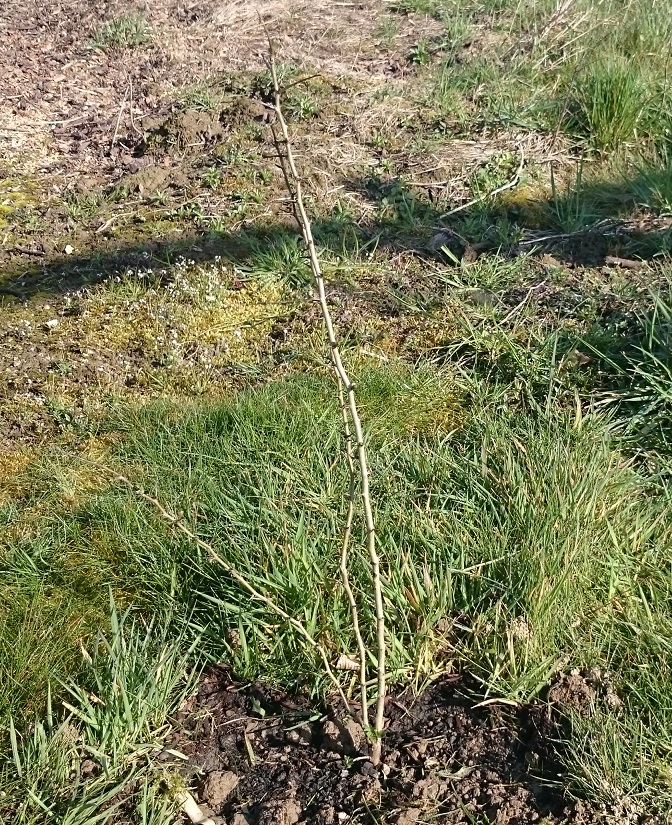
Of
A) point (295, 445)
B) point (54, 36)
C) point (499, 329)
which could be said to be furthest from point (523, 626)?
point (54, 36)

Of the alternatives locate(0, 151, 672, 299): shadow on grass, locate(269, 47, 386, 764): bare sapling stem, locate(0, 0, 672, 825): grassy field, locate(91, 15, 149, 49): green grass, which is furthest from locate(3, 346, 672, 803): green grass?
locate(91, 15, 149, 49): green grass

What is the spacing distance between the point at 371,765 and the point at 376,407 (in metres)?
1.57

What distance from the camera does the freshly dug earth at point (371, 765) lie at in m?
2.11

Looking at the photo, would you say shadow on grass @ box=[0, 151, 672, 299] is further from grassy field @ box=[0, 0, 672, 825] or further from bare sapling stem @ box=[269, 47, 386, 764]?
bare sapling stem @ box=[269, 47, 386, 764]

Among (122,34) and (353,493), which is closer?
(353,493)

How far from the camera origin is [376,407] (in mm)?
3477

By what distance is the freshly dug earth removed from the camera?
6.91ft

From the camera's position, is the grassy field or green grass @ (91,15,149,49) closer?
the grassy field

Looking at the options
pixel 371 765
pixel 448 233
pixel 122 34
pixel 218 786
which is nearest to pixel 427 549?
pixel 371 765

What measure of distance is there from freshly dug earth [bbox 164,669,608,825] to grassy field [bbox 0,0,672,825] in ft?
0.22

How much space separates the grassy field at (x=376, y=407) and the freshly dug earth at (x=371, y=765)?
68 millimetres

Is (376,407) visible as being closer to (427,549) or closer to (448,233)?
(427,549)

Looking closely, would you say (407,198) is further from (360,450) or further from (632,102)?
(360,450)

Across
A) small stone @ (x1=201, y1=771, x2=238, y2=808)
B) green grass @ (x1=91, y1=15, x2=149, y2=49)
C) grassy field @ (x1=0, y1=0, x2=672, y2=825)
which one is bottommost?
Result: small stone @ (x1=201, y1=771, x2=238, y2=808)
